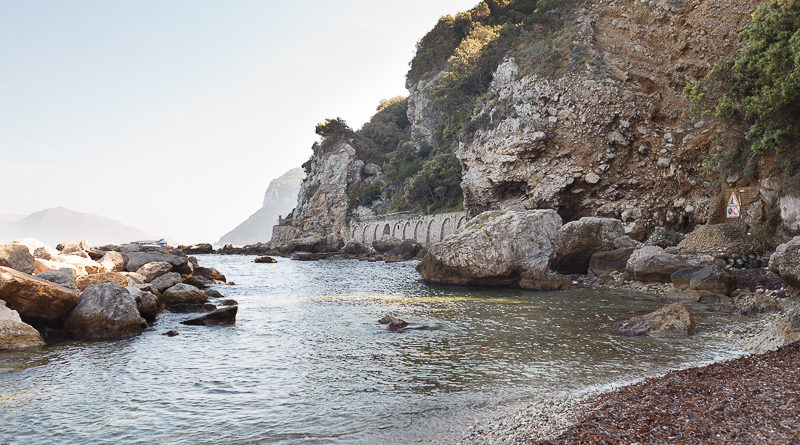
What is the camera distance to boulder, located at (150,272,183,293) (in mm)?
19427

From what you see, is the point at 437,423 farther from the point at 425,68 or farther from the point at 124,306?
the point at 425,68

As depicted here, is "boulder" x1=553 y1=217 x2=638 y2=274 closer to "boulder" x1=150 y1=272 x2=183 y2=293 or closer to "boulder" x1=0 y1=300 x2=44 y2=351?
"boulder" x1=150 y1=272 x2=183 y2=293

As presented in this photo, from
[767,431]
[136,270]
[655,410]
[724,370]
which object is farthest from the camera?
[136,270]

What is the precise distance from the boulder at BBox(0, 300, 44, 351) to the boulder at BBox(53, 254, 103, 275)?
720cm

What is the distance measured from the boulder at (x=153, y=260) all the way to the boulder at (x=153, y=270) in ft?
1.81

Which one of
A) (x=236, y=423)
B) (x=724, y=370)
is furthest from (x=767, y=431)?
(x=236, y=423)

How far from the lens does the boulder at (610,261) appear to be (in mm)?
23562

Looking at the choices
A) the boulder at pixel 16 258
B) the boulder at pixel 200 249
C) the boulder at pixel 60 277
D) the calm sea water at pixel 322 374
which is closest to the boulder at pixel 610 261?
the calm sea water at pixel 322 374

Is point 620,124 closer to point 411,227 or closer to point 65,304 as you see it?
point 411,227

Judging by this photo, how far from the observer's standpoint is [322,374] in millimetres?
9500

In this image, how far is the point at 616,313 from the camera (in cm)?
1489

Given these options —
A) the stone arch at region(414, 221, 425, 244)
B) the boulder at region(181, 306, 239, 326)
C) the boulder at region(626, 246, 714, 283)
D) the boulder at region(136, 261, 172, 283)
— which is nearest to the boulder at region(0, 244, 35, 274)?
the boulder at region(181, 306, 239, 326)

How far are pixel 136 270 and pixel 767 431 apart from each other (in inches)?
930

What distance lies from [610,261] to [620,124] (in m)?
16.2
